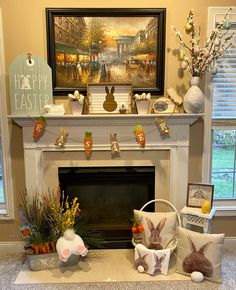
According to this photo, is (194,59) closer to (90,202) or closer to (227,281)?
(90,202)

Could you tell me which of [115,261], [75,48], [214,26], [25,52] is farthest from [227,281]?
[25,52]

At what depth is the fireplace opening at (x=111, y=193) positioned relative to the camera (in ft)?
9.48

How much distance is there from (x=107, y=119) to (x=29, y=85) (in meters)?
0.71

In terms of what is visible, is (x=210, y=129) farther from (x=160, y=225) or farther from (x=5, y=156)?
Answer: (x=5, y=156)

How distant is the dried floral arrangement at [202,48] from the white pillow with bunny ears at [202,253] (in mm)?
1315

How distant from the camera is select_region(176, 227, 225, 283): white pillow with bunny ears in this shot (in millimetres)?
2416

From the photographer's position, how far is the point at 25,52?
8.88ft

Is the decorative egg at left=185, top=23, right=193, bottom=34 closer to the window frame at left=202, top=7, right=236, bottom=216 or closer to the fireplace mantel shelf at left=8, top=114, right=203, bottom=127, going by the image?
the window frame at left=202, top=7, right=236, bottom=216

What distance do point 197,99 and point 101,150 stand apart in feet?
3.05

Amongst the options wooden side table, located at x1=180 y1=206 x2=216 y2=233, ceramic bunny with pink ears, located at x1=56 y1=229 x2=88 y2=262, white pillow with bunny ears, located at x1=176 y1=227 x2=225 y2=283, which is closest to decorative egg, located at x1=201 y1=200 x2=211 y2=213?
wooden side table, located at x1=180 y1=206 x2=216 y2=233

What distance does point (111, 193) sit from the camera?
3.01 m

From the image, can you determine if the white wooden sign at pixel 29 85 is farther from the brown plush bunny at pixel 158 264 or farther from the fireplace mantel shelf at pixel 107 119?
the brown plush bunny at pixel 158 264

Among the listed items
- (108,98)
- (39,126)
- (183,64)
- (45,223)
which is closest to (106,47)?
(108,98)

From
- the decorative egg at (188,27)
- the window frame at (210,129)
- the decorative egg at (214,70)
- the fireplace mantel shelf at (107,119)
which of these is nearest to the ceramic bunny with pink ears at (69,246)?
the fireplace mantel shelf at (107,119)
